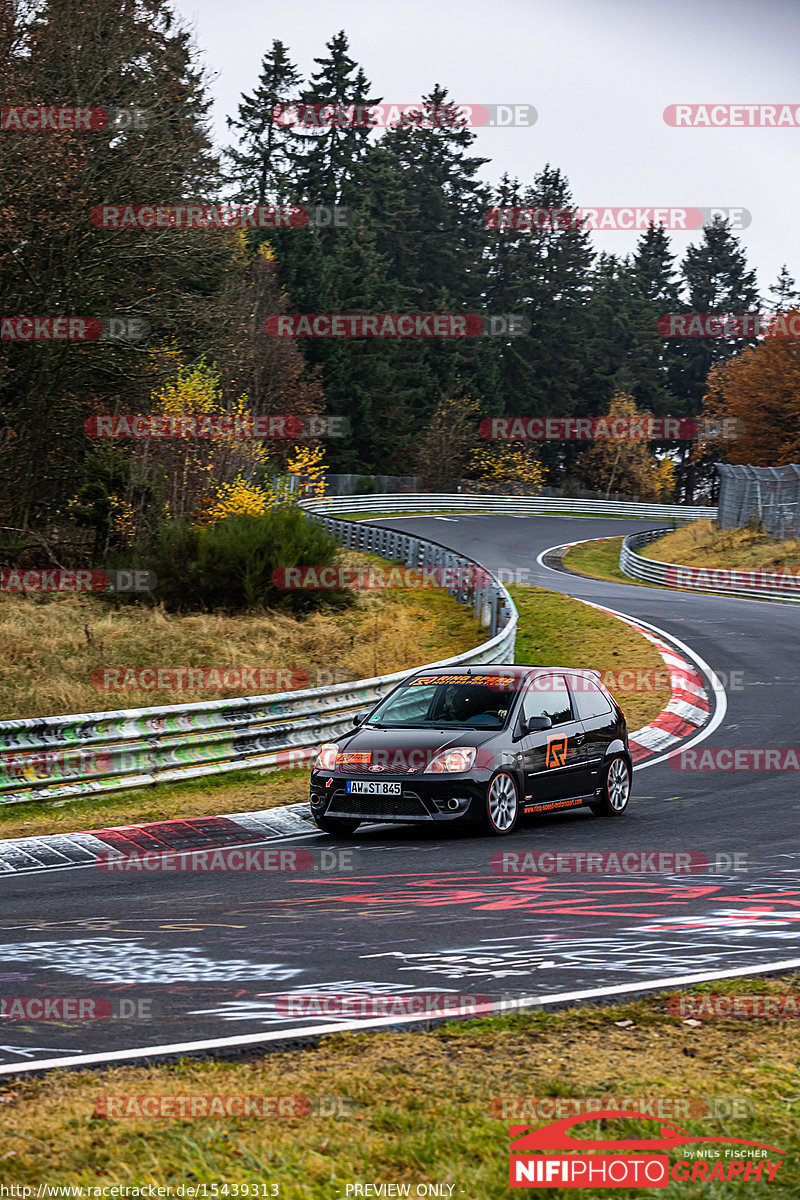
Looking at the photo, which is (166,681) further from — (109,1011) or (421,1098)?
(421,1098)

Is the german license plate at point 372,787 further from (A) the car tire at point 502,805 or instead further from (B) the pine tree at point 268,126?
(B) the pine tree at point 268,126

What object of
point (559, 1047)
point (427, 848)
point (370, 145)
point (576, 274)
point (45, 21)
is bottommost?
point (427, 848)

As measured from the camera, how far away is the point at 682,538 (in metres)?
56.5

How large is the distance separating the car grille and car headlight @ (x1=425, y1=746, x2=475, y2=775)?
31 cm

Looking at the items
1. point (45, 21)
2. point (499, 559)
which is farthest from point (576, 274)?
point (45, 21)

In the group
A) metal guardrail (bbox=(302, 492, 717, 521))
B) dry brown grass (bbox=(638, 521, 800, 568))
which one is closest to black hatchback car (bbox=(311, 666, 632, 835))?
dry brown grass (bbox=(638, 521, 800, 568))

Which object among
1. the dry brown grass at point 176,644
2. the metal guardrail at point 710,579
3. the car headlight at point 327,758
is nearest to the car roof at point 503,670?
the car headlight at point 327,758

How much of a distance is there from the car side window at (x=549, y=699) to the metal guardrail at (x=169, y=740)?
3.04m

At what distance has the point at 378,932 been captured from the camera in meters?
7.09

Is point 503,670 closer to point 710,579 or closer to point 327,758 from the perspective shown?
point 327,758

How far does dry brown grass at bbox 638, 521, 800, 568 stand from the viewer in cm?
4359

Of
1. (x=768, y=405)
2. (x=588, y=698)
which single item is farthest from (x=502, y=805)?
(x=768, y=405)

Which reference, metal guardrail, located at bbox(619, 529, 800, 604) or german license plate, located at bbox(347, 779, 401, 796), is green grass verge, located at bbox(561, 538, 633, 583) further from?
german license plate, located at bbox(347, 779, 401, 796)

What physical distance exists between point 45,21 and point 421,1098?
102 ft
